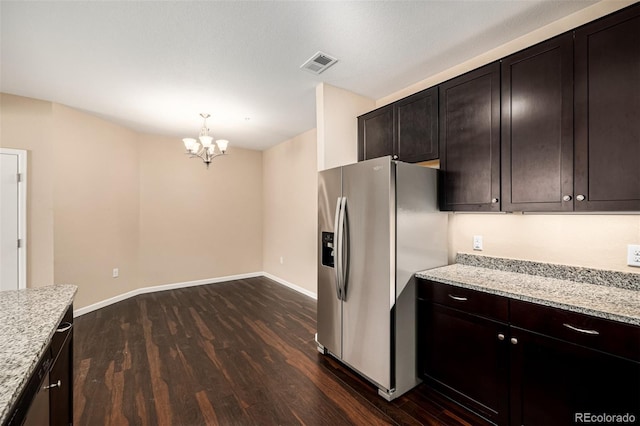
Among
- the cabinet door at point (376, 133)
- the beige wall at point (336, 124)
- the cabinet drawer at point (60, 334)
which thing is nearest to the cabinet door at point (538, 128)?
the cabinet door at point (376, 133)

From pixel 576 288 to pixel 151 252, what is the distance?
5.43 m

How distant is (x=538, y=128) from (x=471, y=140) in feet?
1.36

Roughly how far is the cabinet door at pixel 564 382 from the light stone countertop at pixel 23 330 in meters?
2.16

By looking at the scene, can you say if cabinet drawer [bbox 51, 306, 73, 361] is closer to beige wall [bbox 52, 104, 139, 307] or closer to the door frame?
the door frame

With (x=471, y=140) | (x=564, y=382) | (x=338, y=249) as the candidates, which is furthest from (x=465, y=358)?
(x=471, y=140)

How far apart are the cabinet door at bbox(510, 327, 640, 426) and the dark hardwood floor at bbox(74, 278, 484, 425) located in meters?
0.42

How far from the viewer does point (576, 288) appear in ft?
5.66

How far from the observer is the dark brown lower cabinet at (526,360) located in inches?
52.1

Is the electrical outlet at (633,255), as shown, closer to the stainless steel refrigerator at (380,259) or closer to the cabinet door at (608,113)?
the cabinet door at (608,113)

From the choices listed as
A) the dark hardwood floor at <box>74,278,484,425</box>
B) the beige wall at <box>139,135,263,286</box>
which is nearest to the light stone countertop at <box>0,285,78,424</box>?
the dark hardwood floor at <box>74,278,484,425</box>

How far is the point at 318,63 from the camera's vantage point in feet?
8.05

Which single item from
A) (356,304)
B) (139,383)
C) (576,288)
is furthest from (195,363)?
(576,288)

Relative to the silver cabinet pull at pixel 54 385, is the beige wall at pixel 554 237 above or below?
above

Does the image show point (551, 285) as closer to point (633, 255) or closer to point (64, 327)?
point (633, 255)
